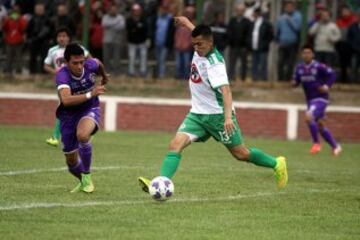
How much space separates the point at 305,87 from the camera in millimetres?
20500

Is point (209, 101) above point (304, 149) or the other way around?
above

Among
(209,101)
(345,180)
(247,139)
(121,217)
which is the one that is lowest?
(247,139)

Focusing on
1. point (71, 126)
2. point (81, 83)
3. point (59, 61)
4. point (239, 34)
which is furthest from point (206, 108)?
point (239, 34)

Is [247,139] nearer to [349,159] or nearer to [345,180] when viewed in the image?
[349,159]


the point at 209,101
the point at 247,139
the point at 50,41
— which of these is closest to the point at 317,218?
the point at 209,101

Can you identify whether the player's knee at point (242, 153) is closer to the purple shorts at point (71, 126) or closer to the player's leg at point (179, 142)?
the player's leg at point (179, 142)

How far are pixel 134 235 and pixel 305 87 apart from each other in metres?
12.1

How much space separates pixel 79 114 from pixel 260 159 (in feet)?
7.29

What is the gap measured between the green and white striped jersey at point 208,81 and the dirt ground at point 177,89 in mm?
14362

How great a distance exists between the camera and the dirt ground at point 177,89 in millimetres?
25828

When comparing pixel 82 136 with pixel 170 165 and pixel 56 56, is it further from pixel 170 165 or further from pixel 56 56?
pixel 56 56

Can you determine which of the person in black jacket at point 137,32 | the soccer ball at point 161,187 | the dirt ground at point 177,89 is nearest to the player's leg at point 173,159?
the soccer ball at point 161,187

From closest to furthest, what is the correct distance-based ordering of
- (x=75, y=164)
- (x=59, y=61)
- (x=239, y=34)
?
(x=75, y=164) < (x=59, y=61) < (x=239, y=34)

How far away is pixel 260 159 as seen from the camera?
1194cm
